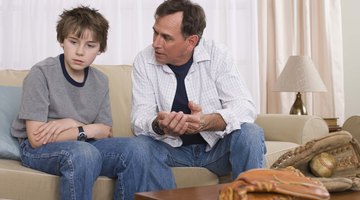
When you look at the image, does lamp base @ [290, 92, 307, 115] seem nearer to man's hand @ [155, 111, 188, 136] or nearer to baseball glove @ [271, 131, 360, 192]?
man's hand @ [155, 111, 188, 136]

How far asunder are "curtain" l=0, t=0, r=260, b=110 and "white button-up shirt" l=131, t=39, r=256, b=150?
57.7 inches

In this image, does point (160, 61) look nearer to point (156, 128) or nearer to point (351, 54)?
point (156, 128)

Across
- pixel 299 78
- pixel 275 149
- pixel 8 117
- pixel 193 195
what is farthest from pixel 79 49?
pixel 299 78

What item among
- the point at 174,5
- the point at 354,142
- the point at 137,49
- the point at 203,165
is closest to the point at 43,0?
the point at 137,49

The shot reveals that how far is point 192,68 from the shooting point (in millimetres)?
2438

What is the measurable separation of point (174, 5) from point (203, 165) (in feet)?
2.20

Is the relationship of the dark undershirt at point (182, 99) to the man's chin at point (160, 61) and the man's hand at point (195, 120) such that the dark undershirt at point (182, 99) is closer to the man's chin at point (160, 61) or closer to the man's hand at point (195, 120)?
the man's chin at point (160, 61)

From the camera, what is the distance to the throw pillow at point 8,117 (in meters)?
2.24

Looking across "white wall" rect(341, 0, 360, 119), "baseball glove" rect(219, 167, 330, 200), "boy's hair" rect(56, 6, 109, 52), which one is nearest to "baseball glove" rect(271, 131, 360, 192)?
"baseball glove" rect(219, 167, 330, 200)

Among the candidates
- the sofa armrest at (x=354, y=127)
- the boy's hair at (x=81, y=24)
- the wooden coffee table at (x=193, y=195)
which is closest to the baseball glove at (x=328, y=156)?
the wooden coffee table at (x=193, y=195)

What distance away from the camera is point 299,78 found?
12.4 feet

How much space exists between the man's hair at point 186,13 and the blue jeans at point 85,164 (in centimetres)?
56

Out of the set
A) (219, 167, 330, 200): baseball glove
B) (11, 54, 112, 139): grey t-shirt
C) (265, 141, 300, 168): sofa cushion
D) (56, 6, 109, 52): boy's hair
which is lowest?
(265, 141, 300, 168): sofa cushion

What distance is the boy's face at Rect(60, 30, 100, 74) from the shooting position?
2.20m
